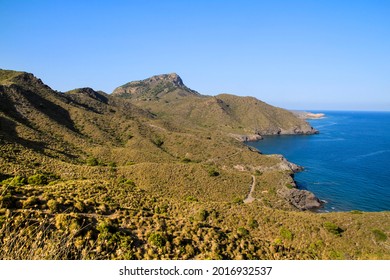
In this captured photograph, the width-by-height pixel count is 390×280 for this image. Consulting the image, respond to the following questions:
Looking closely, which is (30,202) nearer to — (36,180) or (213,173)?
(36,180)

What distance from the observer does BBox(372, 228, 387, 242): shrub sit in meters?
39.5

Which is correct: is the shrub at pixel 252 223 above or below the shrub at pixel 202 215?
below

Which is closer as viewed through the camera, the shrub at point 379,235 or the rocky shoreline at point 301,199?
the shrub at point 379,235

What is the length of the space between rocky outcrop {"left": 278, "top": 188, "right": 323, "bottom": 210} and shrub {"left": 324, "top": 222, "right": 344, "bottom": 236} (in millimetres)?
24722

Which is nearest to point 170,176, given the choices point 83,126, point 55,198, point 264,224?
point 264,224

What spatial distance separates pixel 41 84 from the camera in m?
111

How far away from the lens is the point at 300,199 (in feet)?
222

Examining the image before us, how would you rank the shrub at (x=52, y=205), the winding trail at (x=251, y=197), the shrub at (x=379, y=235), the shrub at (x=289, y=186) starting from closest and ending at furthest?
the shrub at (x=52, y=205) → the shrub at (x=379, y=235) → the winding trail at (x=251, y=197) → the shrub at (x=289, y=186)

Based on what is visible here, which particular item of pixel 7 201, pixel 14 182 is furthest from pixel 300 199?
pixel 7 201

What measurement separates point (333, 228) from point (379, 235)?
23.3 ft

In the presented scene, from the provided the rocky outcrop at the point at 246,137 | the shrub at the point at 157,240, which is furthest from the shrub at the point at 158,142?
the shrub at the point at 157,240

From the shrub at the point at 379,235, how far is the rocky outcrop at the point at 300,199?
24.1m

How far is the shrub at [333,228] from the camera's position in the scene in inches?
1538

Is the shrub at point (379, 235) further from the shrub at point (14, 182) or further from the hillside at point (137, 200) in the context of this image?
the shrub at point (14, 182)
